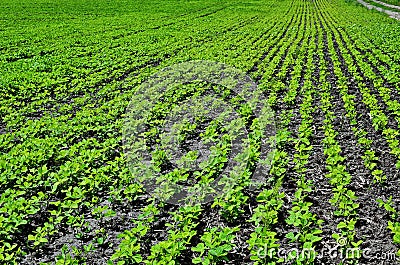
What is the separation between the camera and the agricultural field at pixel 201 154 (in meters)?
4.04

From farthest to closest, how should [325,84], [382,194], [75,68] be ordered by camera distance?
[75,68], [325,84], [382,194]

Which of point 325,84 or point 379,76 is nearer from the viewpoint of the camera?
point 325,84

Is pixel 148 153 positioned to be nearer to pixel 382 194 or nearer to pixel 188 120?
pixel 188 120

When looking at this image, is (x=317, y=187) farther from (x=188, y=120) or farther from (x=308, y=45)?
(x=308, y=45)

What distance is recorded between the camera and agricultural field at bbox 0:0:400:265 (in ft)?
13.3

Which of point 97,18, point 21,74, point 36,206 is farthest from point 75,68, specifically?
point 97,18

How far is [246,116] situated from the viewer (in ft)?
24.5

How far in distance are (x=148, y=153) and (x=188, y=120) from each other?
1692 mm

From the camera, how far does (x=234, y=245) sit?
3885 millimetres

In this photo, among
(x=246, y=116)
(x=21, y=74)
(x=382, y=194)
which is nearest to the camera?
(x=382, y=194)

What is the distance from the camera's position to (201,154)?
247 inches

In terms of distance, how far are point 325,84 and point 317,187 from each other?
491 cm

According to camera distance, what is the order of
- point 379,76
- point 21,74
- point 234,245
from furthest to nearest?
point 21,74 < point 379,76 < point 234,245

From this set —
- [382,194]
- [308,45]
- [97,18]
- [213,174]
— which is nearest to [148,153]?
[213,174]
